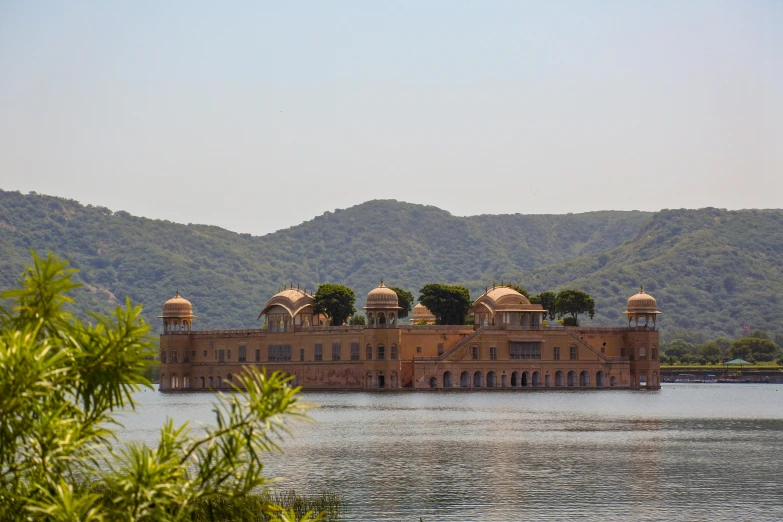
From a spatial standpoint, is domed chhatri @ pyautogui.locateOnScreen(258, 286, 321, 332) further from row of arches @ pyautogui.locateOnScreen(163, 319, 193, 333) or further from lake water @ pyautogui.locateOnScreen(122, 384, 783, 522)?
lake water @ pyautogui.locateOnScreen(122, 384, 783, 522)

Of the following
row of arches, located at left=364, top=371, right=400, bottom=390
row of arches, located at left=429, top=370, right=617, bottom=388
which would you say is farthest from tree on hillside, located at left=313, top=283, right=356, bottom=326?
row of arches, located at left=429, top=370, right=617, bottom=388

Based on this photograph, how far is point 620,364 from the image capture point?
96312 mm

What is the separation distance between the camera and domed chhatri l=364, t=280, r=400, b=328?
92375mm

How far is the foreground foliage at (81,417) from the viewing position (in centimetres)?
974

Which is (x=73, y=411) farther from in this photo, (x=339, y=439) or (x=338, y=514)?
(x=339, y=439)

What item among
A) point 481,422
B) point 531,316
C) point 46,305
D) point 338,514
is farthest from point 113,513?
point 531,316

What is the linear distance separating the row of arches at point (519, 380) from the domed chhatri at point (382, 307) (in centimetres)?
499

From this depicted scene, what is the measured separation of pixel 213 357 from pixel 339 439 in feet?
187

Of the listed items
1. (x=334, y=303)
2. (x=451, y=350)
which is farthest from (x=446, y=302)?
(x=451, y=350)

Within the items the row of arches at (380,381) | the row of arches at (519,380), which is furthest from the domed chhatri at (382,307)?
the row of arches at (519,380)

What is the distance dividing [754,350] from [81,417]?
141 m

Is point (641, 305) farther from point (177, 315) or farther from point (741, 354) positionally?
point (741, 354)

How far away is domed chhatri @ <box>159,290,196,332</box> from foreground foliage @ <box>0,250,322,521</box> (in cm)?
9510

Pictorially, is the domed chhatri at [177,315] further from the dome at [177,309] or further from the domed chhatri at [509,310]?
the domed chhatri at [509,310]
